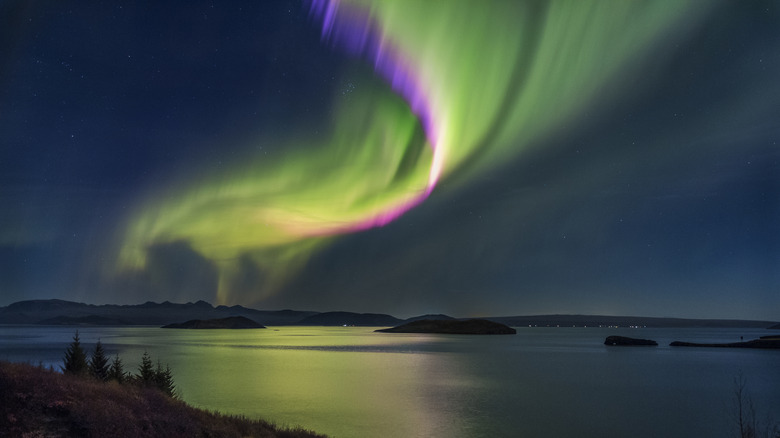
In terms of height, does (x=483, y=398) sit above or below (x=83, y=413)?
below

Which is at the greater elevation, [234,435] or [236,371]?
[234,435]

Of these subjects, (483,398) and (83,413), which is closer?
(83,413)

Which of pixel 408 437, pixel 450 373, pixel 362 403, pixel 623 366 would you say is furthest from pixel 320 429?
pixel 623 366

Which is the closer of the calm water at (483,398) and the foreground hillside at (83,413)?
the foreground hillside at (83,413)

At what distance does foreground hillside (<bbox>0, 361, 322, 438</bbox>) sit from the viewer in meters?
14.6

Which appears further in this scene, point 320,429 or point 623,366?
point 623,366

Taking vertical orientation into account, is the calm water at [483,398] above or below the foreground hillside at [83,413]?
below

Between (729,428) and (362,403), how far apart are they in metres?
29.5

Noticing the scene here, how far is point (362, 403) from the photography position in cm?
4750

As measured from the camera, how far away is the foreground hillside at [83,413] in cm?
1461

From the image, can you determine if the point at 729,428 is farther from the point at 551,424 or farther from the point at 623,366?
the point at 623,366

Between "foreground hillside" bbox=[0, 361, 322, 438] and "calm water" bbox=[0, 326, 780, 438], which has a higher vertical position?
"foreground hillside" bbox=[0, 361, 322, 438]

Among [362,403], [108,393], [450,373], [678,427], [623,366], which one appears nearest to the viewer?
[108,393]

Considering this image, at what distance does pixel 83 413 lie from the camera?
1555 cm
